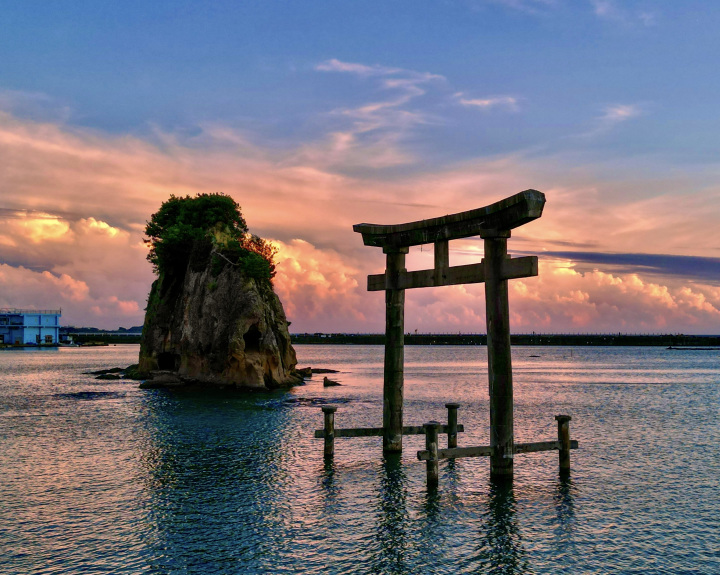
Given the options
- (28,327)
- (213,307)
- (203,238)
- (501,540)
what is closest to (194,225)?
(203,238)

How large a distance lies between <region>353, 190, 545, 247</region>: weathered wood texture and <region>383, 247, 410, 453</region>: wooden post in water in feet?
1.82

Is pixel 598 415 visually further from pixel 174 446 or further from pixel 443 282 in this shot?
pixel 174 446

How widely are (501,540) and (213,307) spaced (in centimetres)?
4062

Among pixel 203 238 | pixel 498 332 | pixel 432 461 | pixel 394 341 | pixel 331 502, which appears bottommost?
pixel 331 502

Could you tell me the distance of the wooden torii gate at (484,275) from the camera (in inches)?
692

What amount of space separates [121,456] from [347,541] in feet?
42.9

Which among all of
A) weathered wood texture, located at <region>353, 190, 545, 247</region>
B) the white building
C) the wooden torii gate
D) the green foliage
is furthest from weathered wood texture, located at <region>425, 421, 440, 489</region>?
the white building

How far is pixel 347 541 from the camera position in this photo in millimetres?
14109

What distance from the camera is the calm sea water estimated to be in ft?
43.1

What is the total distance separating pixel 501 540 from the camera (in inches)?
560

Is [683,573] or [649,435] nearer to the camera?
[683,573]

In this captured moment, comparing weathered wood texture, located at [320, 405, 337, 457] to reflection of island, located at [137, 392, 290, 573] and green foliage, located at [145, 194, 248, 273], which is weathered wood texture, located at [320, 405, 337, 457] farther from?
green foliage, located at [145, 194, 248, 273]

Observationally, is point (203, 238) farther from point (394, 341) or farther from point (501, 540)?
point (501, 540)

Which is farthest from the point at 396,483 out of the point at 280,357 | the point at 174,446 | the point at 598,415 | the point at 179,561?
the point at 280,357
